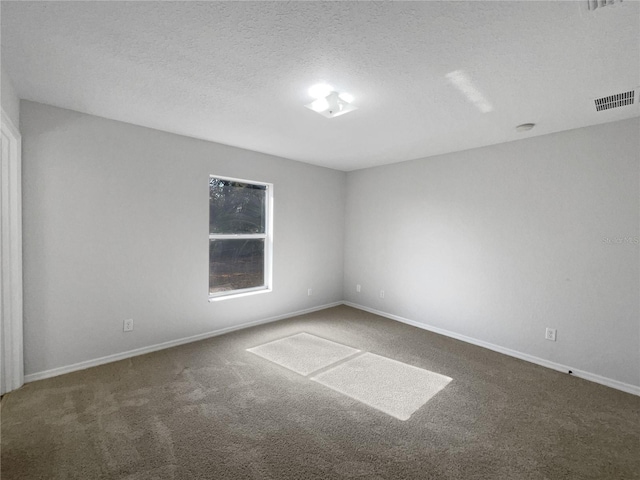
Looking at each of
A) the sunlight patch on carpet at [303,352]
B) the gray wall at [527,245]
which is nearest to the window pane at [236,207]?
the sunlight patch on carpet at [303,352]

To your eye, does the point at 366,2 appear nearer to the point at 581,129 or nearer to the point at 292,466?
the point at 292,466

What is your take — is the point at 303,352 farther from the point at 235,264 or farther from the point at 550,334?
the point at 550,334

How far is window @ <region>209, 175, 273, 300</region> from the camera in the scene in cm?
386

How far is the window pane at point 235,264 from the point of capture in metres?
3.87

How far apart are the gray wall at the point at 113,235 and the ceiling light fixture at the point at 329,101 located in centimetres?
180

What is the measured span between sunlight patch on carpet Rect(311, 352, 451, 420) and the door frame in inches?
97.9

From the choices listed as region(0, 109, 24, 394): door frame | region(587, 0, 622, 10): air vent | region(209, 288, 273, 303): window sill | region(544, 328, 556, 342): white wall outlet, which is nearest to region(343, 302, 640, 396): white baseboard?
region(544, 328, 556, 342): white wall outlet

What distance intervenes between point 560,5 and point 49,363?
4361 mm

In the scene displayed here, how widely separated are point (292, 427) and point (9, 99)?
3.12m

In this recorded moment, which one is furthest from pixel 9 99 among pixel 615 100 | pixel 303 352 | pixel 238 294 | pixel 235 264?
pixel 615 100

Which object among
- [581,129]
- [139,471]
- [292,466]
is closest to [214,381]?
[139,471]

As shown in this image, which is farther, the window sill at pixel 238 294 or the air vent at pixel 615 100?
the window sill at pixel 238 294

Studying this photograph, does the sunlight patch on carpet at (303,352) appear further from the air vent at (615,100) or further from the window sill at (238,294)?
the air vent at (615,100)

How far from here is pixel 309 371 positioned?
2900 mm
